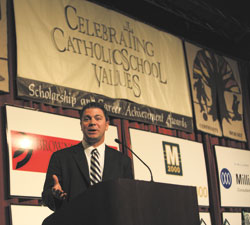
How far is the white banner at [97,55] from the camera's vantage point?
471 centimetres

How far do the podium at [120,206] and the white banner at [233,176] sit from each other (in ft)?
15.2

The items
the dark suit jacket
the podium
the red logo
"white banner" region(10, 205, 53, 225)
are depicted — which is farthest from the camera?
the red logo

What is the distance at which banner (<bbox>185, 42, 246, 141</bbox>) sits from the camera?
6.83 metres

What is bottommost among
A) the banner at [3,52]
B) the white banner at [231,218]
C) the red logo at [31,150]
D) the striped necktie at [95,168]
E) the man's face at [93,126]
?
the white banner at [231,218]

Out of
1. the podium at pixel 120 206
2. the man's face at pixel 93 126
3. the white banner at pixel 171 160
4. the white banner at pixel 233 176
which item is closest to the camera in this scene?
the podium at pixel 120 206

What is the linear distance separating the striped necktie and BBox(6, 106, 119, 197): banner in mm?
1739

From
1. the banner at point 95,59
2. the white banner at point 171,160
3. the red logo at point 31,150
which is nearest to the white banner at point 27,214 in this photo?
the red logo at point 31,150

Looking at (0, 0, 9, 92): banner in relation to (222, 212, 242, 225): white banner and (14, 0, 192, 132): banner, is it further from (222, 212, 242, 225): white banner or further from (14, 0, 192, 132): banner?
(222, 212, 242, 225): white banner

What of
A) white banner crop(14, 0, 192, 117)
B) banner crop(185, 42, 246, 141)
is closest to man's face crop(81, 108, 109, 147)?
white banner crop(14, 0, 192, 117)

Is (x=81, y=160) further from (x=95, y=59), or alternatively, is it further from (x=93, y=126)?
(x=95, y=59)

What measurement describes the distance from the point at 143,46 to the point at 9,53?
6.83 feet

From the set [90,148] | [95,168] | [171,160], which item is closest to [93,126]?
[90,148]

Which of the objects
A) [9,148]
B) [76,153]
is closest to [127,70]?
[9,148]

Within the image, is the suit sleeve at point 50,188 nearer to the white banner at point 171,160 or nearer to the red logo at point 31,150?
the red logo at point 31,150
